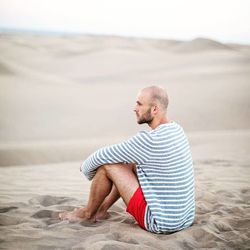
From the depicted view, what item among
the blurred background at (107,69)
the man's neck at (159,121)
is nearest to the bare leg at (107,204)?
the man's neck at (159,121)

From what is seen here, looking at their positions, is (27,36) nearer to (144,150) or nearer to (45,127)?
(45,127)

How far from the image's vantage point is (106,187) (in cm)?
187

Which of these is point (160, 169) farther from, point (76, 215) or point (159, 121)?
point (76, 215)

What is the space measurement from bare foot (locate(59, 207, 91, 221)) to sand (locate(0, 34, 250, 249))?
97mm

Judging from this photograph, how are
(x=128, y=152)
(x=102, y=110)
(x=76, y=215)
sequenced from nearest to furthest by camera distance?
(x=128, y=152)
(x=76, y=215)
(x=102, y=110)

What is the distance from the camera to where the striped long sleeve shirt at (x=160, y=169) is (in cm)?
180

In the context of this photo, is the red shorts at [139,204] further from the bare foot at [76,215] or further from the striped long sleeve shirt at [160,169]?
the bare foot at [76,215]

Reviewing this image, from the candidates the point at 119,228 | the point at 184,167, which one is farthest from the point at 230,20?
the point at 119,228

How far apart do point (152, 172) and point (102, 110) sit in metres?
0.65

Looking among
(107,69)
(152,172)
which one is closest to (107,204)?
(152,172)

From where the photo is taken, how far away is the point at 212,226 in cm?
188

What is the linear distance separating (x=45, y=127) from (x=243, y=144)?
1011mm

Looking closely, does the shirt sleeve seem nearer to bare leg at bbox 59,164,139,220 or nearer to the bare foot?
bare leg at bbox 59,164,139,220

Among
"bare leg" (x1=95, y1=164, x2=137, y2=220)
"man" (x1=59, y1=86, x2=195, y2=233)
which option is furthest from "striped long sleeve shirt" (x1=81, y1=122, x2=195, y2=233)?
"bare leg" (x1=95, y1=164, x2=137, y2=220)
